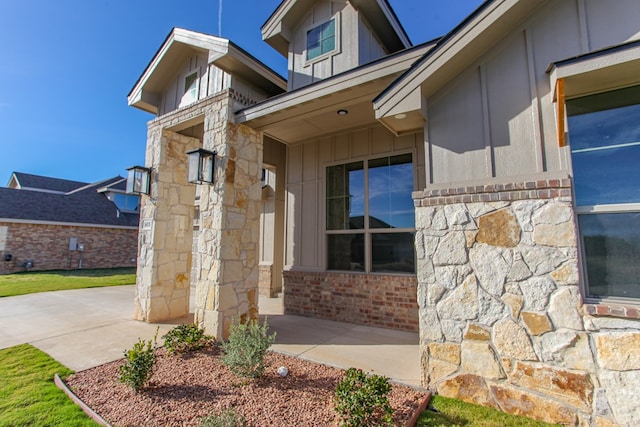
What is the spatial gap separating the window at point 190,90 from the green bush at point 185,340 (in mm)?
4460

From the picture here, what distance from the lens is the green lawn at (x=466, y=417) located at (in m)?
2.60

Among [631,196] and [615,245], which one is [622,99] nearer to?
[631,196]

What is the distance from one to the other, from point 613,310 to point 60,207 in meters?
24.5

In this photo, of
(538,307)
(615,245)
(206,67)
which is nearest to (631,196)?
(615,245)

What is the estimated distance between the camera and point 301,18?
6211 mm

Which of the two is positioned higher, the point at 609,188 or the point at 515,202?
the point at 609,188

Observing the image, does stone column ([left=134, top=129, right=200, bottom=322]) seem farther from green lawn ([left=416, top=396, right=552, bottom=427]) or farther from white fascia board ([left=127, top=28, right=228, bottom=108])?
green lawn ([left=416, top=396, right=552, bottom=427])

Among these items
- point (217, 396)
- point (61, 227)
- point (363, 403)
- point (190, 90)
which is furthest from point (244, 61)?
point (61, 227)

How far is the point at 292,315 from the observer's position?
6715 mm

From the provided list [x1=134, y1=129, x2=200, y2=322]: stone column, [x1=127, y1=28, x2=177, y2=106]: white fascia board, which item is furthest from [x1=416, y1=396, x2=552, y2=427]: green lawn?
[x1=127, y1=28, x2=177, y2=106]: white fascia board

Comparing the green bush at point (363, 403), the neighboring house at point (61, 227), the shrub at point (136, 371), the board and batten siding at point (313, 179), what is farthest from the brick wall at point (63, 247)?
the green bush at point (363, 403)

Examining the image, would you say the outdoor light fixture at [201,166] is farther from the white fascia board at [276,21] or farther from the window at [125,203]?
the window at [125,203]

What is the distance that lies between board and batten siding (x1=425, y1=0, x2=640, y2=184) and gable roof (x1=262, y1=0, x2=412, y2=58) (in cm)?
355

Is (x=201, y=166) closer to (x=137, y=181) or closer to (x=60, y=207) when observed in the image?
(x=137, y=181)
